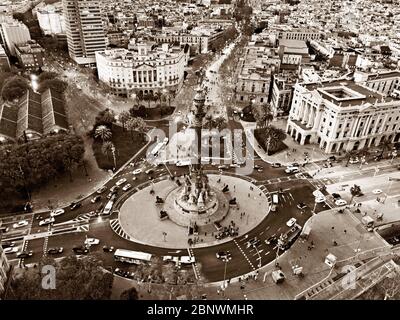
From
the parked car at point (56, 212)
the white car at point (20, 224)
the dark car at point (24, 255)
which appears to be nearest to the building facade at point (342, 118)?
the parked car at point (56, 212)

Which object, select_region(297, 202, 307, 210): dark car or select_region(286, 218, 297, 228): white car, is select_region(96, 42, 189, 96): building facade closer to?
select_region(297, 202, 307, 210): dark car

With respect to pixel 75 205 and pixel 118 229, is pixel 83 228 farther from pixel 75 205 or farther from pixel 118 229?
pixel 75 205

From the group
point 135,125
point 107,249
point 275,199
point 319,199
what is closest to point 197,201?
point 275,199

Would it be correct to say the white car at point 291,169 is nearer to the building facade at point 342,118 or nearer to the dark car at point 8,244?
the building facade at point 342,118

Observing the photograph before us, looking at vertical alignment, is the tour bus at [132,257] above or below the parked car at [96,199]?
above

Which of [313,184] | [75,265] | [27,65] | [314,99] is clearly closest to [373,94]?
[314,99]

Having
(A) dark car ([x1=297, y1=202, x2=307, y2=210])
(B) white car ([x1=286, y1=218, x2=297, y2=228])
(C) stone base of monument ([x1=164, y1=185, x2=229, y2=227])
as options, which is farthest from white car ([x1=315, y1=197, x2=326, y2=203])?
(C) stone base of monument ([x1=164, y1=185, x2=229, y2=227])

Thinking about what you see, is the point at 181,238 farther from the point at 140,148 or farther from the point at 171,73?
the point at 171,73
